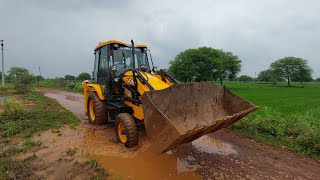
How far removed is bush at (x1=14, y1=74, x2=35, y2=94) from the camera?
2869 centimetres

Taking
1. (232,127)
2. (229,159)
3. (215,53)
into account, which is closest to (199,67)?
(215,53)

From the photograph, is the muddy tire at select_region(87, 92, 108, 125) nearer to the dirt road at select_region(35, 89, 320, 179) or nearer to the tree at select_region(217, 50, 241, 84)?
the dirt road at select_region(35, 89, 320, 179)

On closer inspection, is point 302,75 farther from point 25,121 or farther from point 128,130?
point 128,130

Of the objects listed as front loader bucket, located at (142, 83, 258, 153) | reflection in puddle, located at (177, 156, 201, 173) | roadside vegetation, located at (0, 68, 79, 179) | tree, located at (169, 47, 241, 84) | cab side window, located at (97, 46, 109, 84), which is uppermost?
tree, located at (169, 47, 241, 84)

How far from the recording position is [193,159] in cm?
613

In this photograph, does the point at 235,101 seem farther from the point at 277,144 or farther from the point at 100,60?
the point at 100,60

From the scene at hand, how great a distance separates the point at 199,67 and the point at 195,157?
135ft

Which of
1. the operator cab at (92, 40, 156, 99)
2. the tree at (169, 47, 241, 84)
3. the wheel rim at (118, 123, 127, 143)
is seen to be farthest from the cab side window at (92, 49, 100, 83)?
the tree at (169, 47, 241, 84)

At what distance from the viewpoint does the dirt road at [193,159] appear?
5.38m

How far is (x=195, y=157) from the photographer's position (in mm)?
6258

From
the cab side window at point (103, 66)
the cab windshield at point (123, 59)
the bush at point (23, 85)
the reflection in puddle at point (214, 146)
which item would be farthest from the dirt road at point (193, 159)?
the bush at point (23, 85)

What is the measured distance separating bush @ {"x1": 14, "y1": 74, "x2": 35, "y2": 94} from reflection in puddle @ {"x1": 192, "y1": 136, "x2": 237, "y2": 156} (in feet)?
85.1

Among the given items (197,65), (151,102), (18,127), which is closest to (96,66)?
(18,127)

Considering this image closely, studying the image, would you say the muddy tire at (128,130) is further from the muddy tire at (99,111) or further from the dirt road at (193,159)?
the muddy tire at (99,111)
